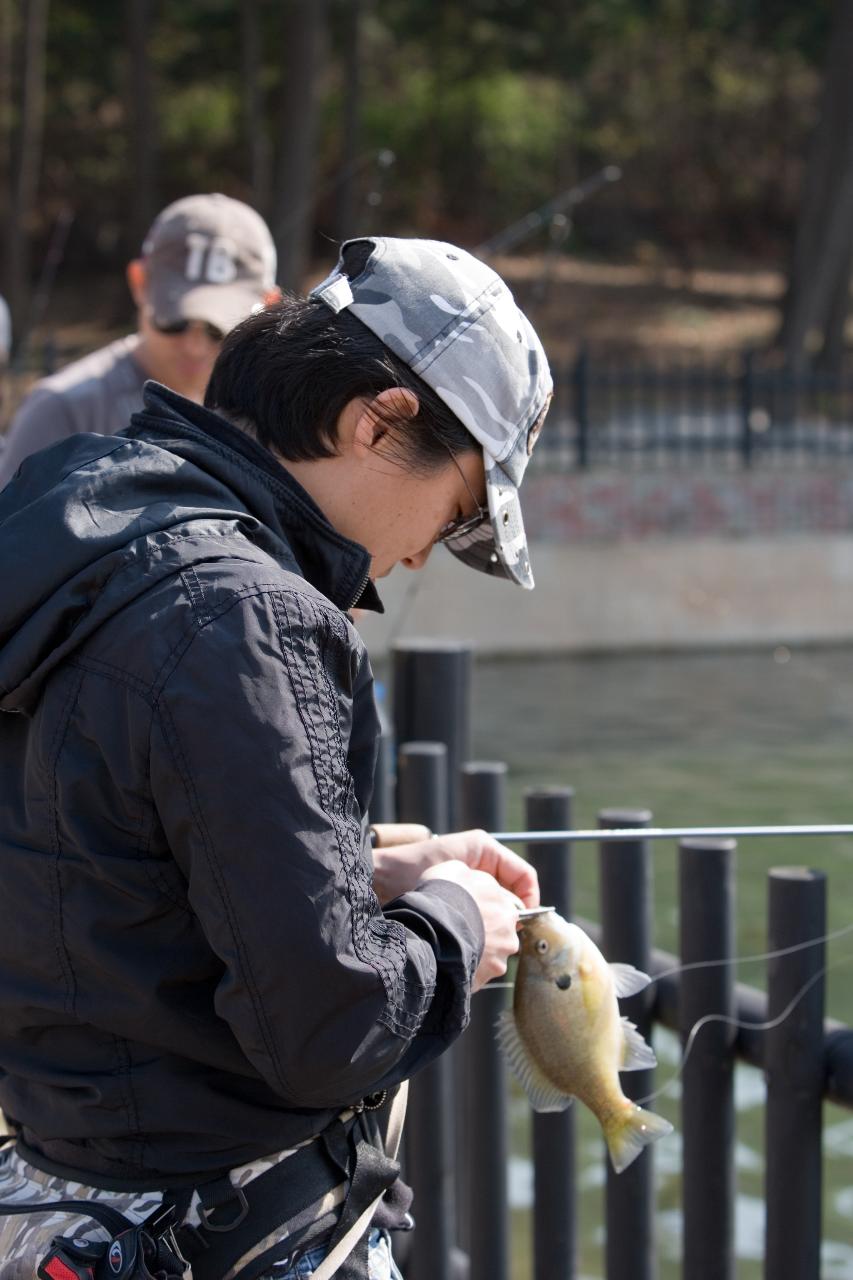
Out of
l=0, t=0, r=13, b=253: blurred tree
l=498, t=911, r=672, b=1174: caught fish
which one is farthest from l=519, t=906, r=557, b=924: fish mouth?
l=0, t=0, r=13, b=253: blurred tree

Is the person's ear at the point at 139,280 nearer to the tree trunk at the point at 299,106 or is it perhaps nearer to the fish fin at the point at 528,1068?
the fish fin at the point at 528,1068

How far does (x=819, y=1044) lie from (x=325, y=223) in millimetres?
26241

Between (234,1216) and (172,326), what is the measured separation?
8.77ft

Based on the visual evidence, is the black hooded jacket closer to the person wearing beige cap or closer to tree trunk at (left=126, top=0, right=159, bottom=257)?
the person wearing beige cap

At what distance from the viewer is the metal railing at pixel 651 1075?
2488 millimetres

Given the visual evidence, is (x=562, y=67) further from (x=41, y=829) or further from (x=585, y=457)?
(x=41, y=829)

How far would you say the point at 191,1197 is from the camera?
161cm

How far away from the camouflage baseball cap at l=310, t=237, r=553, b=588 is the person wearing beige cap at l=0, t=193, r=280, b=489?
2146mm

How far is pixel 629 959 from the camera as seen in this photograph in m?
2.77

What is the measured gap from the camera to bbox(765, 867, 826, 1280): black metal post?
8.11 ft

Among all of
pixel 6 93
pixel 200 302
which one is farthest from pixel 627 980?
pixel 6 93

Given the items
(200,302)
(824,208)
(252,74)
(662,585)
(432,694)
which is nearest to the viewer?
(432,694)

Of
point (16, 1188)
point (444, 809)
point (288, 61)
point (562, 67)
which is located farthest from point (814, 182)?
point (16, 1188)

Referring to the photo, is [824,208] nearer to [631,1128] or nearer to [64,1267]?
[631,1128]
